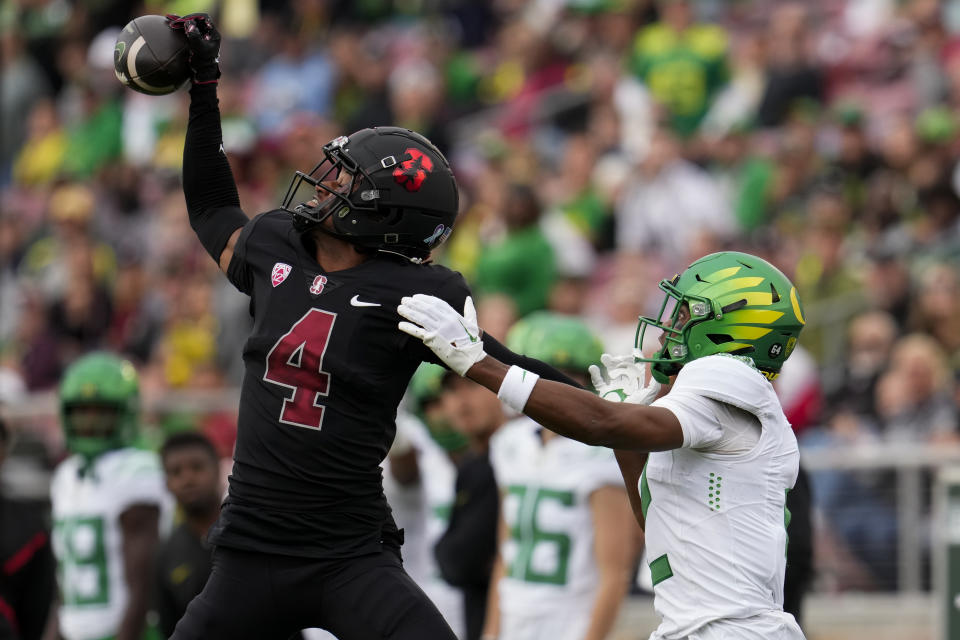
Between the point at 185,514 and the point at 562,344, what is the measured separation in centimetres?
195

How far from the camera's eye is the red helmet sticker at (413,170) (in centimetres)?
480

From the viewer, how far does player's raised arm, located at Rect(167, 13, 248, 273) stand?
5117 mm

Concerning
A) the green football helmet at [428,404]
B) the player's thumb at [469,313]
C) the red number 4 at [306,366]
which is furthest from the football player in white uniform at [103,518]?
the player's thumb at [469,313]

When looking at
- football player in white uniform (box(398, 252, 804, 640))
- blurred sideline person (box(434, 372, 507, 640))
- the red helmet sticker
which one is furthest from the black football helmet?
blurred sideline person (box(434, 372, 507, 640))

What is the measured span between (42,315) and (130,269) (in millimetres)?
895

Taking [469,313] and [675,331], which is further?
[675,331]

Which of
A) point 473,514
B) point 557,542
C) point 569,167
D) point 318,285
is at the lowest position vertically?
point 557,542

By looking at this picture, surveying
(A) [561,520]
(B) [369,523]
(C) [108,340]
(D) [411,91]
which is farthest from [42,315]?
(B) [369,523]

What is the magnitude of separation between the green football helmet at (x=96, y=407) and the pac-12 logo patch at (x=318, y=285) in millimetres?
3236

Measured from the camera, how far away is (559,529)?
6.63 meters

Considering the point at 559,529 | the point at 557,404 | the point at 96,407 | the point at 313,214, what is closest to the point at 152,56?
the point at 313,214

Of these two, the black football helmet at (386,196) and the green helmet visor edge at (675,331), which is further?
the black football helmet at (386,196)

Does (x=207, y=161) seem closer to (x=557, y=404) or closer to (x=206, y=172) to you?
(x=206, y=172)

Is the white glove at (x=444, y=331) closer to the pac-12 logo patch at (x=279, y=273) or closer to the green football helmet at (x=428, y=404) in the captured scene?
the pac-12 logo patch at (x=279, y=273)
